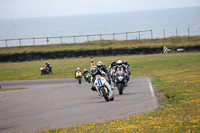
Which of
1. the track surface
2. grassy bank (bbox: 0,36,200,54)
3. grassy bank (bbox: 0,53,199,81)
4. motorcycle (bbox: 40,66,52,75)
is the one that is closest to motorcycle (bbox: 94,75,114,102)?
the track surface

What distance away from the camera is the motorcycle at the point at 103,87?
43.3 feet

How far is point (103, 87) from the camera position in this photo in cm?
1317

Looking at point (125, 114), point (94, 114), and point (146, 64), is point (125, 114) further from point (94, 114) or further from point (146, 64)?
point (146, 64)

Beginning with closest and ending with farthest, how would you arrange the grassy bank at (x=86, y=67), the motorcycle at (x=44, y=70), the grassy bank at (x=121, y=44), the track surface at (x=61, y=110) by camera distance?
the track surface at (x=61, y=110), the grassy bank at (x=86, y=67), the motorcycle at (x=44, y=70), the grassy bank at (x=121, y=44)

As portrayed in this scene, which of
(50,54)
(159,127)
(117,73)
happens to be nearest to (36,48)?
(50,54)

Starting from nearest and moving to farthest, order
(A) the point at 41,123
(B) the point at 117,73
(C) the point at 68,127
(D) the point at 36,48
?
1. (C) the point at 68,127
2. (A) the point at 41,123
3. (B) the point at 117,73
4. (D) the point at 36,48

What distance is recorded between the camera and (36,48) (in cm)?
5006

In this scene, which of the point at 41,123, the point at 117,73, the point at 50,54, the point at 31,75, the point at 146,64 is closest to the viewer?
the point at 41,123

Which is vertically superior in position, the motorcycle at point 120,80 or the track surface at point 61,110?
the motorcycle at point 120,80

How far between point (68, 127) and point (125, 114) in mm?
2104

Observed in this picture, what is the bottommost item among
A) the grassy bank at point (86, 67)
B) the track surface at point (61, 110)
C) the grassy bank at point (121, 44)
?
the track surface at point (61, 110)

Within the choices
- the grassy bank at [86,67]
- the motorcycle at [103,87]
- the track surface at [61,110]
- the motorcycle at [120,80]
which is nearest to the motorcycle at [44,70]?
the grassy bank at [86,67]

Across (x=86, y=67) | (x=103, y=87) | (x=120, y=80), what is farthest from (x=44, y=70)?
(x=103, y=87)

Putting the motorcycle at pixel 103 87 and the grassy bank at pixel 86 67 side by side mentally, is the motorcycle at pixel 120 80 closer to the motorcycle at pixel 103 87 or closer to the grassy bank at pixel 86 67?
the motorcycle at pixel 103 87
